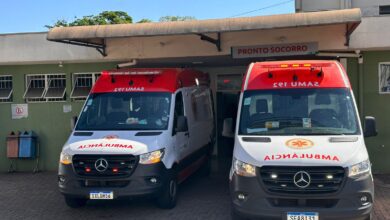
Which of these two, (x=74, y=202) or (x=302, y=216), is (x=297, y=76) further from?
(x=74, y=202)

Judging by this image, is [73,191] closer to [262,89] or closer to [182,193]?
[182,193]

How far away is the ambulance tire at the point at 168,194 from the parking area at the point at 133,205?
0.12 meters

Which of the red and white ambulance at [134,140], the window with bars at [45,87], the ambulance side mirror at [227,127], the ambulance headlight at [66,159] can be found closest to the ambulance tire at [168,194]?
the red and white ambulance at [134,140]

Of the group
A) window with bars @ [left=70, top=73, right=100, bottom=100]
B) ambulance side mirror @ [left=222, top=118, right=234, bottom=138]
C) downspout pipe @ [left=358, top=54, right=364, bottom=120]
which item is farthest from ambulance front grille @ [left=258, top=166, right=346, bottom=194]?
window with bars @ [left=70, top=73, right=100, bottom=100]

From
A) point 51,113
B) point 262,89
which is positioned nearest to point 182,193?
point 262,89

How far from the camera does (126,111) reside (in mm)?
8461

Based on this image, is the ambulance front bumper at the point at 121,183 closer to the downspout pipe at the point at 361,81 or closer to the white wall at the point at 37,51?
the white wall at the point at 37,51

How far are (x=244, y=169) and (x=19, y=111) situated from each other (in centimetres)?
848

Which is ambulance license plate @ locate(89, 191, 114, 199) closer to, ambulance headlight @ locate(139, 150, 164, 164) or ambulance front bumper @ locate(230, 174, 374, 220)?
ambulance headlight @ locate(139, 150, 164, 164)

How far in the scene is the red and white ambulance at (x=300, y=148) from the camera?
19.2ft

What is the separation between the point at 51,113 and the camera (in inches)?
492

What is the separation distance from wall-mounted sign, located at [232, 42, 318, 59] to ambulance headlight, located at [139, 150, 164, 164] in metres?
4.27

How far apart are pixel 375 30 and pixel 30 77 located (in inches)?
353

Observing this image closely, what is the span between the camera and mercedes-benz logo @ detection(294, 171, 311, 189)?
591cm
